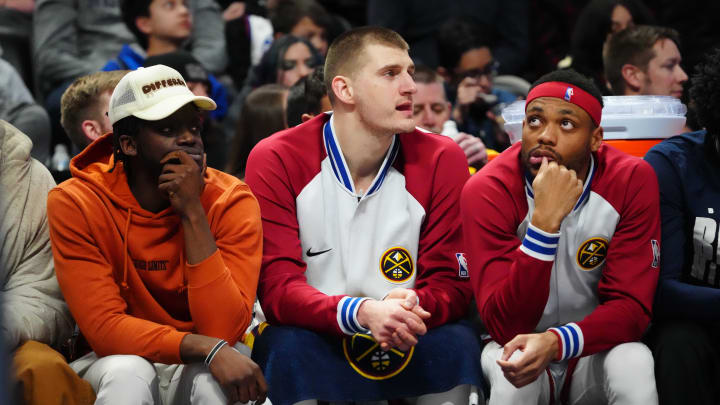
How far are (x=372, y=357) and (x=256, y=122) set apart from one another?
2290 millimetres

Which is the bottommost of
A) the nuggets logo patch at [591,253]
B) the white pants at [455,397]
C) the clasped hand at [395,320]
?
the white pants at [455,397]

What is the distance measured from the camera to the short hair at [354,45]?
4.16m

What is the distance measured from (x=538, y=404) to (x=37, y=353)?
180 centimetres

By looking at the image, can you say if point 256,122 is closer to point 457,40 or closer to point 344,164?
point 344,164

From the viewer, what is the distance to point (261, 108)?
18.5ft

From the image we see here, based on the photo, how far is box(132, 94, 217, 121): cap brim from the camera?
3617mm

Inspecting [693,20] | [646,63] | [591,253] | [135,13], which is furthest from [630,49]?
[135,13]

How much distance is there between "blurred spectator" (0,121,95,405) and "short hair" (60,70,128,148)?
0.70m

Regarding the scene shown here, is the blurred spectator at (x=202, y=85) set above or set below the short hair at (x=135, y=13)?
below

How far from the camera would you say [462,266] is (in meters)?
3.93

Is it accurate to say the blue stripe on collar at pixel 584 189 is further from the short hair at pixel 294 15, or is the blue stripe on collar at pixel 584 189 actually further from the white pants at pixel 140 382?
the short hair at pixel 294 15

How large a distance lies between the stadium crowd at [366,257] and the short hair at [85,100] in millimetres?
669

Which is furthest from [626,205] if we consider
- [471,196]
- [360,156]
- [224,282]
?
[224,282]

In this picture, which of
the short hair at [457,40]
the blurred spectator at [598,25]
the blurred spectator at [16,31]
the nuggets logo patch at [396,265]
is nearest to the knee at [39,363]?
the nuggets logo patch at [396,265]
